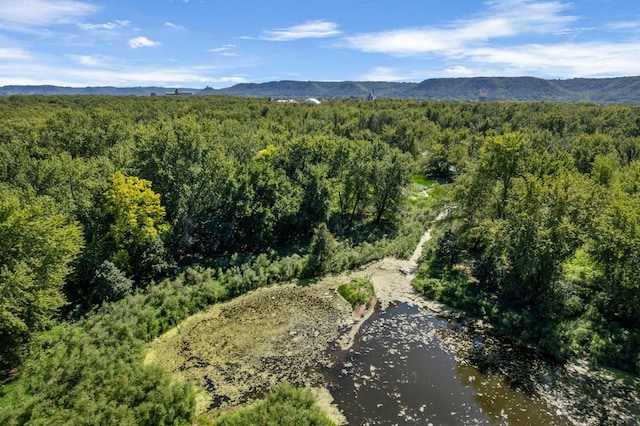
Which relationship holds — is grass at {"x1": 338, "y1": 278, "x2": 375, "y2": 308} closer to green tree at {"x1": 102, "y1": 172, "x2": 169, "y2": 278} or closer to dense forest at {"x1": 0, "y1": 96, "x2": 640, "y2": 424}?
dense forest at {"x1": 0, "y1": 96, "x2": 640, "y2": 424}

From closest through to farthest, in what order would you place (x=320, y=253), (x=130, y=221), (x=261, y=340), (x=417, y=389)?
(x=417, y=389) < (x=261, y=340) < (x=130, y=221) < (x=320, y=253)

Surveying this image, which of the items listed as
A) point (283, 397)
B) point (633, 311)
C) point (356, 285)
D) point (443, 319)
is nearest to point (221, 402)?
point (283, 397)

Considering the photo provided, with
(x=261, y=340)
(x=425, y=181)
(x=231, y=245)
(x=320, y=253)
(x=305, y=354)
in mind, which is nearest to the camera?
(x=305, y=354)

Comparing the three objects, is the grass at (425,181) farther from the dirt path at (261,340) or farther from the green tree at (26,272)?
the green tree at (26,272)

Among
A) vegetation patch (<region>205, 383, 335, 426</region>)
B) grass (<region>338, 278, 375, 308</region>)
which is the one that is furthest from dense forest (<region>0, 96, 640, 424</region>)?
grass (<region>338, 278, 375, 308</region>)

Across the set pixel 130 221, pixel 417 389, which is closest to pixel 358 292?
pixel 417 389

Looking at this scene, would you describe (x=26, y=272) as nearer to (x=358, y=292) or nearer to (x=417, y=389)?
(x=358, y=292)
